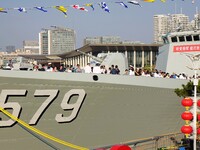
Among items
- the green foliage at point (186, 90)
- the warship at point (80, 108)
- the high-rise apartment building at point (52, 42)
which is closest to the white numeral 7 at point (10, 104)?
the warship at point (80, 108)

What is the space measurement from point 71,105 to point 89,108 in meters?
0.71

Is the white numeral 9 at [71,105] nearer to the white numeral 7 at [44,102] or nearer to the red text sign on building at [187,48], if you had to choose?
the white numeral 7 at [44,102]

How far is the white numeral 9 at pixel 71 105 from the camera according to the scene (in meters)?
10.5

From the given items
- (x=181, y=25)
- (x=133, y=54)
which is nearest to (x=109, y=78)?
(x=181, y=25)

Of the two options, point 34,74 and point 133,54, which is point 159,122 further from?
point 133,54

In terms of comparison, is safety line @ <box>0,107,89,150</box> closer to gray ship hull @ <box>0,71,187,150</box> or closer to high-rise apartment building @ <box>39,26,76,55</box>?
gray ship hull @ <box>0,71,187,150</box>

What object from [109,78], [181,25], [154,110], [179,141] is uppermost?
[181,25]

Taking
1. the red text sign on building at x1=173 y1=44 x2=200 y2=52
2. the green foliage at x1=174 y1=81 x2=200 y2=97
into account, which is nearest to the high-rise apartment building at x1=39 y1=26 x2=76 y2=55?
the red text sign on building at x1=173 y1=44 x2=200 y2=52

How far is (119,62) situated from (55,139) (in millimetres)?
4720

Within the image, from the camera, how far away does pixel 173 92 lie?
1320cm

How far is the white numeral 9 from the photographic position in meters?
10.5

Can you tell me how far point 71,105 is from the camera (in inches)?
418

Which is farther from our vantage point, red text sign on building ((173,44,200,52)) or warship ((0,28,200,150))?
red text sign on building ((173,44,200,52))

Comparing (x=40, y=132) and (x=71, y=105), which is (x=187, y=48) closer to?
Answer: (x=71, y=105)
